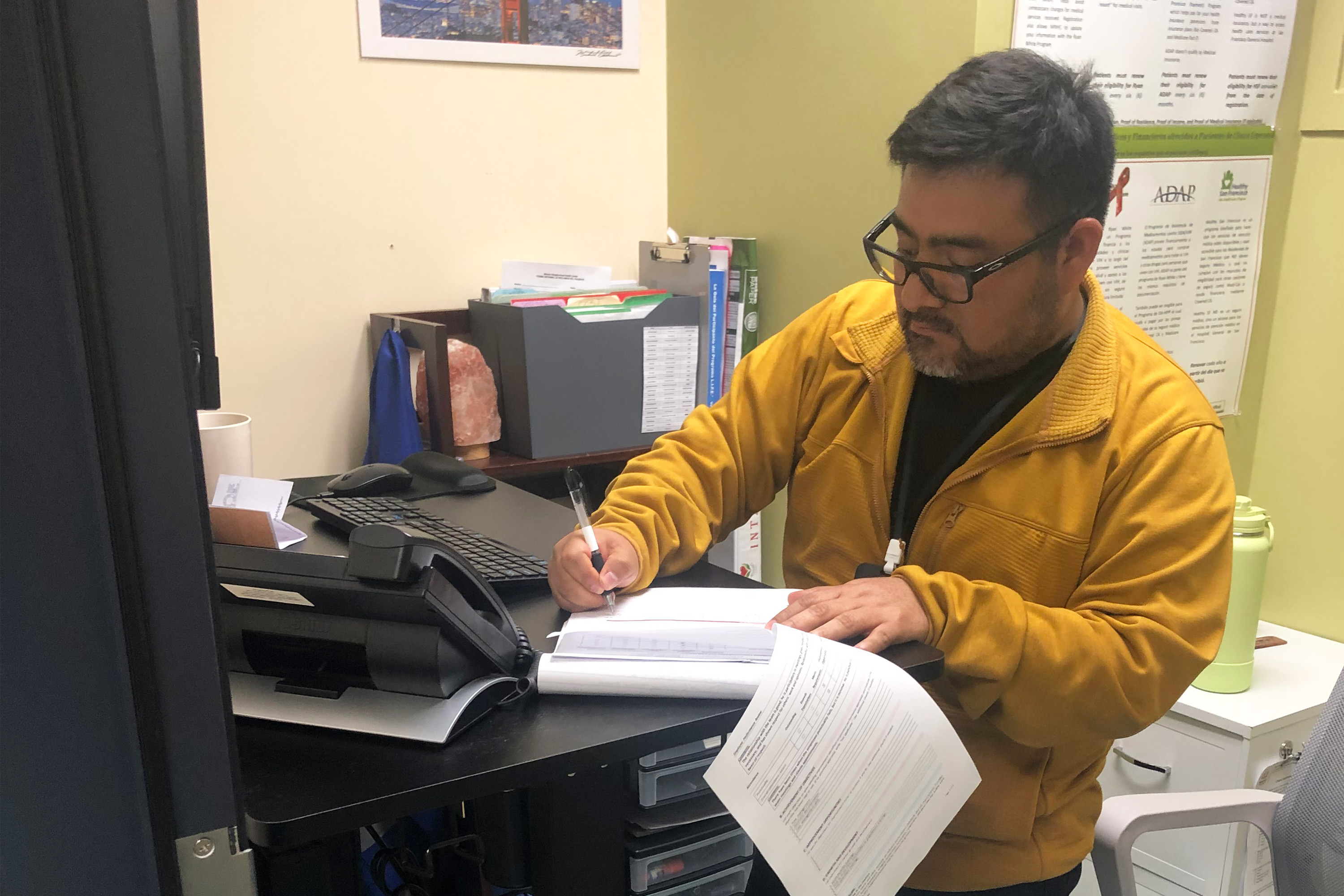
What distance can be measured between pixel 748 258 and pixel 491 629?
1.60 m

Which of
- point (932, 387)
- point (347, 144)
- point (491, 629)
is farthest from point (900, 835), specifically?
point (347, 144)

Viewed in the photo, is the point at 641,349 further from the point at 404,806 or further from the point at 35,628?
the point at 35,628

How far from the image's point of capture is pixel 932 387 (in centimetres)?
130

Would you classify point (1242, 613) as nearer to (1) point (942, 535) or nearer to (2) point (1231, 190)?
(2) point (1231, 190)

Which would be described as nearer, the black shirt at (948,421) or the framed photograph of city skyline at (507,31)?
the black shirt at (948,421)

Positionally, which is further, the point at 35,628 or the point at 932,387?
the point at 932,387

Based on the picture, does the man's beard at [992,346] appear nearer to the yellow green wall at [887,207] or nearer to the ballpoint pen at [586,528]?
the ballpoint pen at [586,528]

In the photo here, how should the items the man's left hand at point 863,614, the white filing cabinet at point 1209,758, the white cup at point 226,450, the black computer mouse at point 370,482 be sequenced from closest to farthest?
the man's left hand at point 863,614
the white cup at point 226,450
the black computer mouse at point 370,482
the white filing cabinet at point 1209,758

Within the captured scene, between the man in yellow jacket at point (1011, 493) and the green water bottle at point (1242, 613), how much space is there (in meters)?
0.78

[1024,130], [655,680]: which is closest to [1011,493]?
[1024,130]

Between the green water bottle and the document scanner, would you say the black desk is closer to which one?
the document scanner

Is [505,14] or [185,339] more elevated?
[505,14]

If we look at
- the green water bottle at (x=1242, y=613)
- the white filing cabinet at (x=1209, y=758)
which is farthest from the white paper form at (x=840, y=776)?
the green water bottle at (x=1242, y=613)

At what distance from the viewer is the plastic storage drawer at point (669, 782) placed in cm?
157
